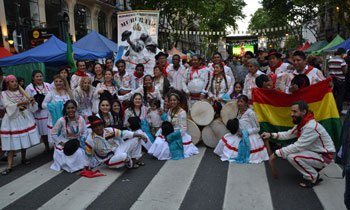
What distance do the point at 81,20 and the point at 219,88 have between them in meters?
19.1

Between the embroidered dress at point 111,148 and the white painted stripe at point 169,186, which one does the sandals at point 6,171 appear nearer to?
the embroidered dress at point 111,148

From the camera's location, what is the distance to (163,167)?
4863 millimetres

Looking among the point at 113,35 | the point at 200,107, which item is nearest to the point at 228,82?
the point at 200,107

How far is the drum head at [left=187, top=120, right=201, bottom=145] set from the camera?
588cm

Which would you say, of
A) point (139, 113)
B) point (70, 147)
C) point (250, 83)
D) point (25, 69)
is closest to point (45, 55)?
point (25, 69)

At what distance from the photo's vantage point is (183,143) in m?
5.51

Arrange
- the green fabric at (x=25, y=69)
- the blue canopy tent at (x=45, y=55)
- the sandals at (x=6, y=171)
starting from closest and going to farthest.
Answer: the sandals at (x=6, y=171)
the blue canopy tent at (x=45, y=55)
the green fabric at (x=25, y=69)

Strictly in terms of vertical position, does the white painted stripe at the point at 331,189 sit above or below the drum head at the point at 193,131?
below

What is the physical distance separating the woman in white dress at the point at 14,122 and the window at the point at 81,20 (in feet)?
58.5

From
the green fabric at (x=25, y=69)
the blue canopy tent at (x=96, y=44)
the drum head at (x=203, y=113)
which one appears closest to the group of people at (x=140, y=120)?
the drum head at (x=203, y=113)

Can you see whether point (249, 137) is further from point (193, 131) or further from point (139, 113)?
point (139, 113)

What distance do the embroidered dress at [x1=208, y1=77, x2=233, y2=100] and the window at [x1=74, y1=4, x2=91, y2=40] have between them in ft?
→ 58.9

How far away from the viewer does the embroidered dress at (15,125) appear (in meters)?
4.96

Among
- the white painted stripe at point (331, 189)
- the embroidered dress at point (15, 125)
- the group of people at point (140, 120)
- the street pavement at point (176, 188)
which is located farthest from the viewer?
the embroidered dress at point (15, 125)
